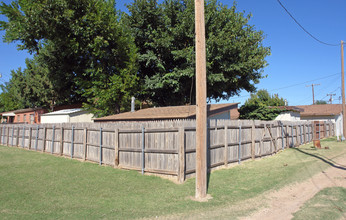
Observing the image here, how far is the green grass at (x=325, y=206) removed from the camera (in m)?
5.00

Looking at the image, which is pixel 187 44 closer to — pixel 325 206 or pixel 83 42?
pixel 83 42

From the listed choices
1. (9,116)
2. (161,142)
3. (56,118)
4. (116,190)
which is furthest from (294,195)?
(9,116)

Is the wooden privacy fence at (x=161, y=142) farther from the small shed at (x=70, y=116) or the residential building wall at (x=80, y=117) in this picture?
the residential building wall at (x=80, y=117)

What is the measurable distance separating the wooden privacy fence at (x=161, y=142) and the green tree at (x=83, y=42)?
7507 millimetres

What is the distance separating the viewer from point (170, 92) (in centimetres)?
2505

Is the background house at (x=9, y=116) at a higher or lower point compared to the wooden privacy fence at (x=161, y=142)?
higher

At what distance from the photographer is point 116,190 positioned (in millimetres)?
7176

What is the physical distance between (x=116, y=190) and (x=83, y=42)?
54.2 feet

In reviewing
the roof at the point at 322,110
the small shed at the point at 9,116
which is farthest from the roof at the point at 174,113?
the small shed at the point at 9,116

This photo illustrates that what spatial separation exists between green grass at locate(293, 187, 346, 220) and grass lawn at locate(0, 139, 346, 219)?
1157 mm

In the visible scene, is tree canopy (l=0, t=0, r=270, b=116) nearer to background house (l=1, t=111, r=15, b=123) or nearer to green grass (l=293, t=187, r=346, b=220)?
green grass (l=293, t=187, r=346, b=220)

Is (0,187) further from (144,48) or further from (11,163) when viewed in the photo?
(144,48)

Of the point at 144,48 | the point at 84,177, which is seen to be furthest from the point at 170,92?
the point at 84,177

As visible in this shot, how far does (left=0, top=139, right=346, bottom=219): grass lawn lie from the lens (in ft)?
18.2
